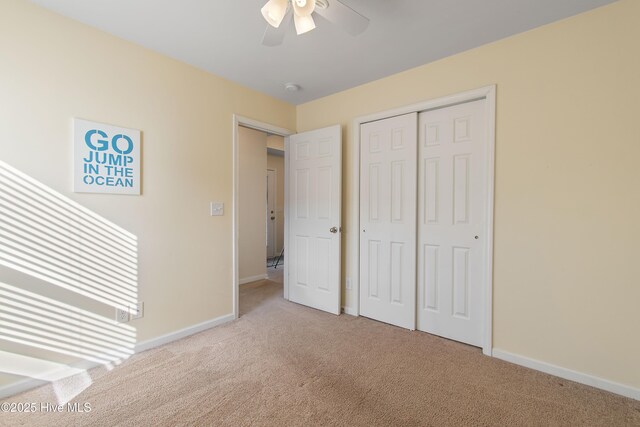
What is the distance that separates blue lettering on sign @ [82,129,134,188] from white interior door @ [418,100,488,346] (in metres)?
2.48

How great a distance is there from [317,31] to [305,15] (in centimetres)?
65

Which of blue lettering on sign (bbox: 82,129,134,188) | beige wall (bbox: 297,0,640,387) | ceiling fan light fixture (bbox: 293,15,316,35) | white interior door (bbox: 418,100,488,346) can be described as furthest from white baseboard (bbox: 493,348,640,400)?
blue lettering on sign (bbox: 82,129,134,188)

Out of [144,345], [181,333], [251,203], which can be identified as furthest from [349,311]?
[251,203]

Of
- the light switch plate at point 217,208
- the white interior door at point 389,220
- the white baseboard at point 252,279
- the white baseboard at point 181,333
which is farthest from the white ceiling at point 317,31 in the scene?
the white baseboard at point 252,279

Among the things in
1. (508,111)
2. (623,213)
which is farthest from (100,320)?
(623,213)

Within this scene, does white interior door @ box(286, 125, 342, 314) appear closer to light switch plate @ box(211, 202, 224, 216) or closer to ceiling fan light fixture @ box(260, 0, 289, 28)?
light switch plate @ box(211, 202, 224, 216)

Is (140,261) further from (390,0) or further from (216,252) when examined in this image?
(390,0)

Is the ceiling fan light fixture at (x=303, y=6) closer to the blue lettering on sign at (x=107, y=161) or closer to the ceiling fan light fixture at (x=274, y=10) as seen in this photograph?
the ceiling fan light fixture at (x=274, y=10)

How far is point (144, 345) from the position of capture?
7.30 feet

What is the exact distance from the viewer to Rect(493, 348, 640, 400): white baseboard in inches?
67.1

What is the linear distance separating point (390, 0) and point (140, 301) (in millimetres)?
2822

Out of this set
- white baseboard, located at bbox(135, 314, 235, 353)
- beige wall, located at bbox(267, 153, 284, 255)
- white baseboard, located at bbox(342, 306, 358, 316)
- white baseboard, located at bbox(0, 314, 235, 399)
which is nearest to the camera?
white baseboard, located at bbox(0, 314, 235, 399)

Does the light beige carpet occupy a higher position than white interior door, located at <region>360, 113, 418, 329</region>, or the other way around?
white interior door, located at <region>360, 113, 418, 329</region>

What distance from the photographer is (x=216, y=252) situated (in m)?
2.73
